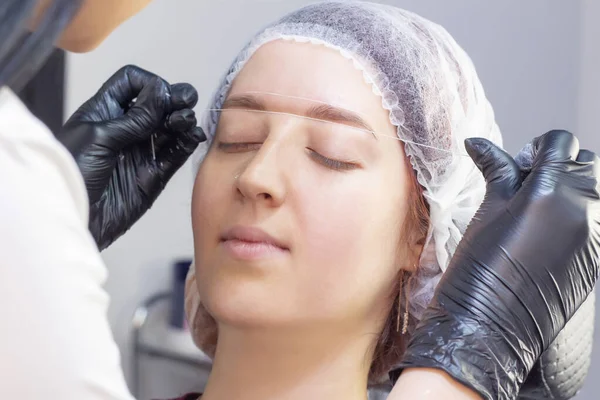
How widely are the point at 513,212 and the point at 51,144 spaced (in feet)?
2.21

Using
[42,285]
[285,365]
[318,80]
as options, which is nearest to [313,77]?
[318,80]

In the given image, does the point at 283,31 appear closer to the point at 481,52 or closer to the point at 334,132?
the point at 334,132

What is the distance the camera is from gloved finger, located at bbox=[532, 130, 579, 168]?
1118mm

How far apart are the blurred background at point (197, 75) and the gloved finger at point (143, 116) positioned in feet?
0.34

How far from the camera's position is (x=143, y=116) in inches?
54.6

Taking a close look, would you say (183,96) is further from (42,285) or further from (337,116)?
(42,285)

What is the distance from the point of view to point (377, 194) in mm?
1209

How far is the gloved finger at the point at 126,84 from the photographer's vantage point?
1427mm

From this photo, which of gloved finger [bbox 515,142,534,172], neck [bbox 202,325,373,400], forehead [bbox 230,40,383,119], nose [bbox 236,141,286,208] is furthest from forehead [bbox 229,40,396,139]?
neck [bbox 202,325,373,400]

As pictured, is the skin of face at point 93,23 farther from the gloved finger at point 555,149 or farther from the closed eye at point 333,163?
the gloved finger at point 555,149

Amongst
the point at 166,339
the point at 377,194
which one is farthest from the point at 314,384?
the point at 166,339

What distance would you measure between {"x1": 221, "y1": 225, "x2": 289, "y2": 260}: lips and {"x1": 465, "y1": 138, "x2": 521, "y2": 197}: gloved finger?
328mm

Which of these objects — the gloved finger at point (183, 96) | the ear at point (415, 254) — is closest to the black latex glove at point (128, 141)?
the gloved finger at point (183, 96)

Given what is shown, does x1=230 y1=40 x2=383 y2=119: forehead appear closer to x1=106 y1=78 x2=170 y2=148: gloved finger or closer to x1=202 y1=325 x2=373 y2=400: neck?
x1=106 y1=78 x2=170 y2=148: gloved finger
